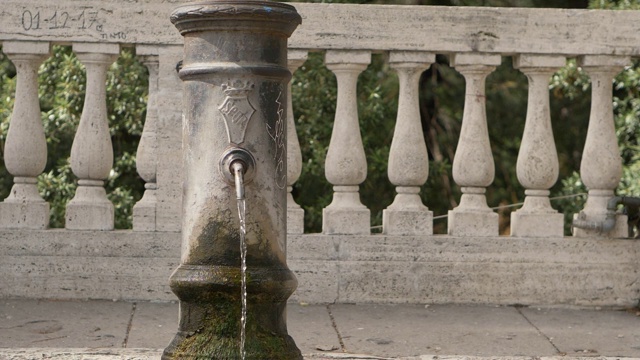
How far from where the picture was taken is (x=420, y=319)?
20.3 feet

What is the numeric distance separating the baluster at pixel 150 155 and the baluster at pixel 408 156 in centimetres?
134

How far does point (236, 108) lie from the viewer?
4648 mm

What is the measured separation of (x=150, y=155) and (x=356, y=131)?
1185 mm

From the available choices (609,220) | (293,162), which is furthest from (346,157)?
(609,220)

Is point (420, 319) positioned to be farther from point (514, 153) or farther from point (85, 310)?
point (514, 153)

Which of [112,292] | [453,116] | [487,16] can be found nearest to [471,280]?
[487,16]

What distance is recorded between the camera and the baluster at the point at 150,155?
6.45 meters

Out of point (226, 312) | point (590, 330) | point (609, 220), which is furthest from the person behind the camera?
point (609, 220)

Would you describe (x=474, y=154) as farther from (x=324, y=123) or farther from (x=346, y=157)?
(x=324, y=123)

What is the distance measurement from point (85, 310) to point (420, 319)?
1.82 metres

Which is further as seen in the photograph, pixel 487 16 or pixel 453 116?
pixel 453 116

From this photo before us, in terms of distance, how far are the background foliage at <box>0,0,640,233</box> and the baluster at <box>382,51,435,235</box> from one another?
2.04m

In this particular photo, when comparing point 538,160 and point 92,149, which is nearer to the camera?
point 92,149

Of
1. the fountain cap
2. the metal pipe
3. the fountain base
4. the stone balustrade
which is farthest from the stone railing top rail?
the fountain base
